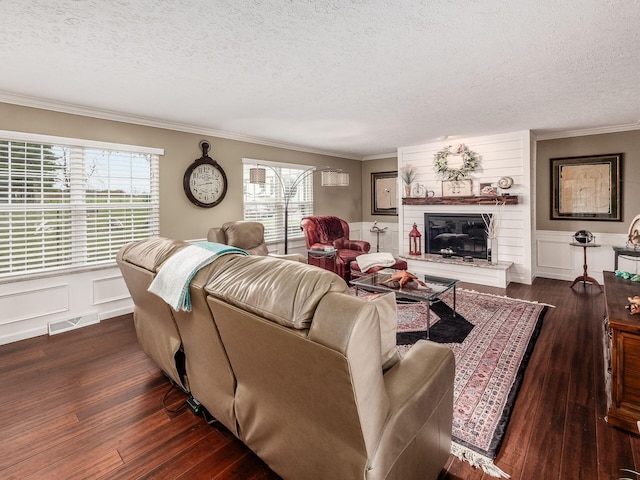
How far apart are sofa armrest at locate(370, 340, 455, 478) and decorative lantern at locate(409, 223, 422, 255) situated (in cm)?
454

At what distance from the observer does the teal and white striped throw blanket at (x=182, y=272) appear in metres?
1.54

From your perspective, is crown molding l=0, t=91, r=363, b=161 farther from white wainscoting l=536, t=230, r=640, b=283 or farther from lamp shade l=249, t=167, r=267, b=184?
white wainscoting l=536, t=230, r=640, b=283

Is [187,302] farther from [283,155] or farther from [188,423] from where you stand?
[283,155]

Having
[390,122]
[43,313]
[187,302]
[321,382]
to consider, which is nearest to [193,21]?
[187,302]

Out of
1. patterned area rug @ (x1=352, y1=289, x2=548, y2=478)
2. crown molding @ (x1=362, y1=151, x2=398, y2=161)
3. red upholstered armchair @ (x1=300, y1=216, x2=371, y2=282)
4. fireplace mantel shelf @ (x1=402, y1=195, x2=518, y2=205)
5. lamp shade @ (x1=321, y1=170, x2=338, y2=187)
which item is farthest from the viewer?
crown molding @ (x1=362, y1=151, x2=398, y2=161)

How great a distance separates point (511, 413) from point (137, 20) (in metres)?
3.26

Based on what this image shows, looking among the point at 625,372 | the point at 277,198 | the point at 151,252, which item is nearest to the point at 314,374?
the point at 151,252

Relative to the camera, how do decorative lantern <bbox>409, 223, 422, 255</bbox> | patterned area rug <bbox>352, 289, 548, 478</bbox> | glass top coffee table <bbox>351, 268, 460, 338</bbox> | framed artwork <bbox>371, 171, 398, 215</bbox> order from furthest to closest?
1. framed artwork <bbox>371, 171, 398, 215</bbox>
2. decorative lantern <bbox>409, 223, 422, 255</bbox>
3. glass top coffee table <bbox>351, 268, 460, 338</bbox>
4. patterned area rug <bbox>352, 289, 548, 478</bbox>

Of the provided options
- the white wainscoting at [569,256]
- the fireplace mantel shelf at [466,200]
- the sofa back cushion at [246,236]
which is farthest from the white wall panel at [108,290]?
the white wainscoting at [569,256]

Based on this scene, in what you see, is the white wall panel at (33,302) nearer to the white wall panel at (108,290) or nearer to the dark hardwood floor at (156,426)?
the white wall panel at (108,290)

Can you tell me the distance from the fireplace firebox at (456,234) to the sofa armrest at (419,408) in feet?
14.5

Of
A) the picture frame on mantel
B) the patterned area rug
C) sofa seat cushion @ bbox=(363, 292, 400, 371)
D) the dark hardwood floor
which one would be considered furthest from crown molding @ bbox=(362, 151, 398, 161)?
sofa seat cushion @ bbox=(363, 292, 400, 371)

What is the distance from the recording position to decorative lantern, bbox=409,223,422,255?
588 centimetres

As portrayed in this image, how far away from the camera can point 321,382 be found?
40.8 inches
